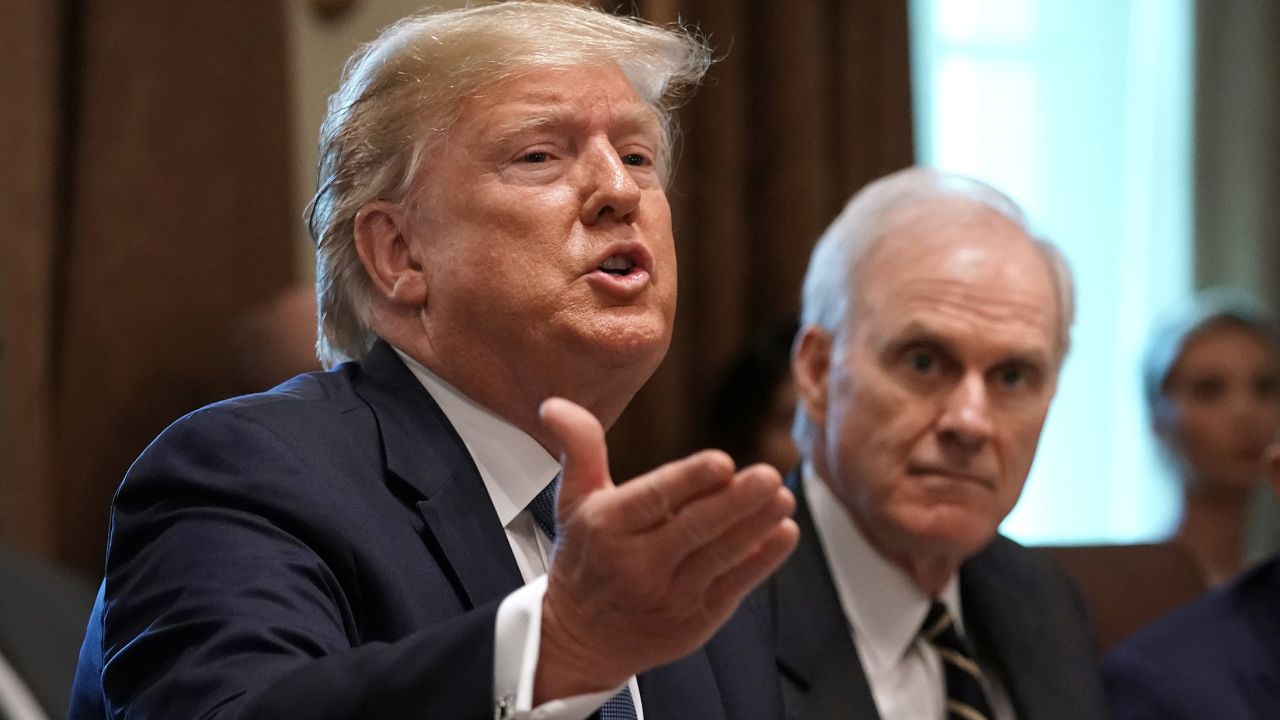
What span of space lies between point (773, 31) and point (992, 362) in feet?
6.37

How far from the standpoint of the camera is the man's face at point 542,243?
1.66m

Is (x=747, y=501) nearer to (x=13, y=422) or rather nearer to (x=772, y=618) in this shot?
(x=772, y=618)

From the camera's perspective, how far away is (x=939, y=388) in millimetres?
2334

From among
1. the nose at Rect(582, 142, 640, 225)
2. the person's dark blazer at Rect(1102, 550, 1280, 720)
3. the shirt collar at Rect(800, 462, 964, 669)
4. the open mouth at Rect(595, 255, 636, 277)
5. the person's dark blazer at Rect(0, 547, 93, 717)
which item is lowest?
the person's dark blazer at Rect(1102, 550, 1280, 720)

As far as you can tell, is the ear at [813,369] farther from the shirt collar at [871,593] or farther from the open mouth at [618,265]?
the open mouth at [618,265]

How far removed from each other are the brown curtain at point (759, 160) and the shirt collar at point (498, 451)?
2.18 m

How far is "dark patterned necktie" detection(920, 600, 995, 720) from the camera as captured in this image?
2.27 metres

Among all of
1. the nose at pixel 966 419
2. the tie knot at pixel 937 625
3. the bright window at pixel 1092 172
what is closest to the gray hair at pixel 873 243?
the nose at pixel 966 419

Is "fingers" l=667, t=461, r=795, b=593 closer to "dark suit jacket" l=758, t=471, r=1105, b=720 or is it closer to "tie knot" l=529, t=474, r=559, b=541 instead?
"tie knot" l=529, t=474, r=559, b=541

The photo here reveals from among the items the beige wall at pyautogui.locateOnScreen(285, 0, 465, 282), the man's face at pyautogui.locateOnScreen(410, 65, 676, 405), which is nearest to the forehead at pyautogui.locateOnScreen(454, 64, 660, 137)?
the man's face at pyautogui.locateOnScreen(410, 65, 676, 405)

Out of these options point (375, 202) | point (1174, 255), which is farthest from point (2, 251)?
point (1174, 255)

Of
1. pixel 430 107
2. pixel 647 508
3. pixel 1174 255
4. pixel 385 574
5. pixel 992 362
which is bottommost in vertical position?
pixel 1174 255

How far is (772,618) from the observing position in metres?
2.25

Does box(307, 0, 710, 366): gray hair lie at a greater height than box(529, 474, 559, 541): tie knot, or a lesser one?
greater
